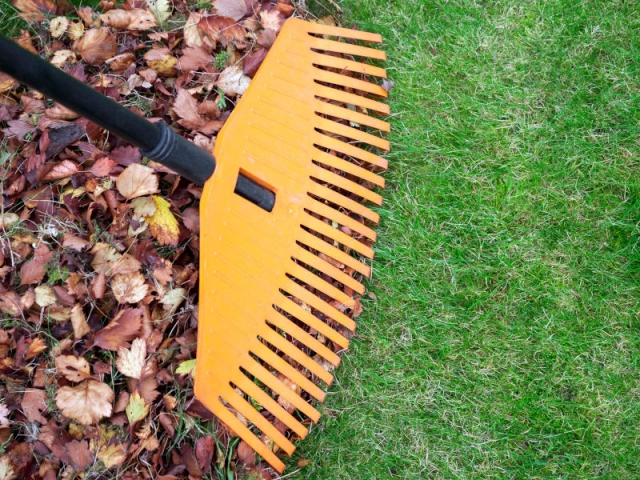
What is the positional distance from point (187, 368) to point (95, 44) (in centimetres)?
124

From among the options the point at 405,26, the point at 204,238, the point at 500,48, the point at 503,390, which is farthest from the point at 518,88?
the point at 204,238

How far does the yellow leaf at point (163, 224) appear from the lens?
6.08 feet

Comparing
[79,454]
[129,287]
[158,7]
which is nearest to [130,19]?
[158,7]

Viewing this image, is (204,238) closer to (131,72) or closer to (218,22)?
(131,72)

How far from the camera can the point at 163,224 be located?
1859 millimetres

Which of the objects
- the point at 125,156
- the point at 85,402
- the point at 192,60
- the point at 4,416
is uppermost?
the point at 192,60

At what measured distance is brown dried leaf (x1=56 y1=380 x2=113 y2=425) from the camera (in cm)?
168

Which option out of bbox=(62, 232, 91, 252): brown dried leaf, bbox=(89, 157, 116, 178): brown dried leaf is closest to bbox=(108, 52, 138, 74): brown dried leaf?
bbox=(89, 157, 116, 178): brown dried leaf

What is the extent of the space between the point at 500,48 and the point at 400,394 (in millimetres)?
1406

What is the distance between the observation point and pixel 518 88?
2.14 metres

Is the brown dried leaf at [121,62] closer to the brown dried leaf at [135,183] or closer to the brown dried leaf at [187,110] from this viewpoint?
the brown dried leaf at [187,110]

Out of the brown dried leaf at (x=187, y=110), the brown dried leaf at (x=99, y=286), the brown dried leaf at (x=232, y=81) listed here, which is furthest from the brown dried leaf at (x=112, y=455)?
the brown dried leaf at (x=232, y=81)

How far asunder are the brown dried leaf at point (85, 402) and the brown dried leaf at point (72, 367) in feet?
0.11

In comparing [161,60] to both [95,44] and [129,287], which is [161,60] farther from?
[129,287]
